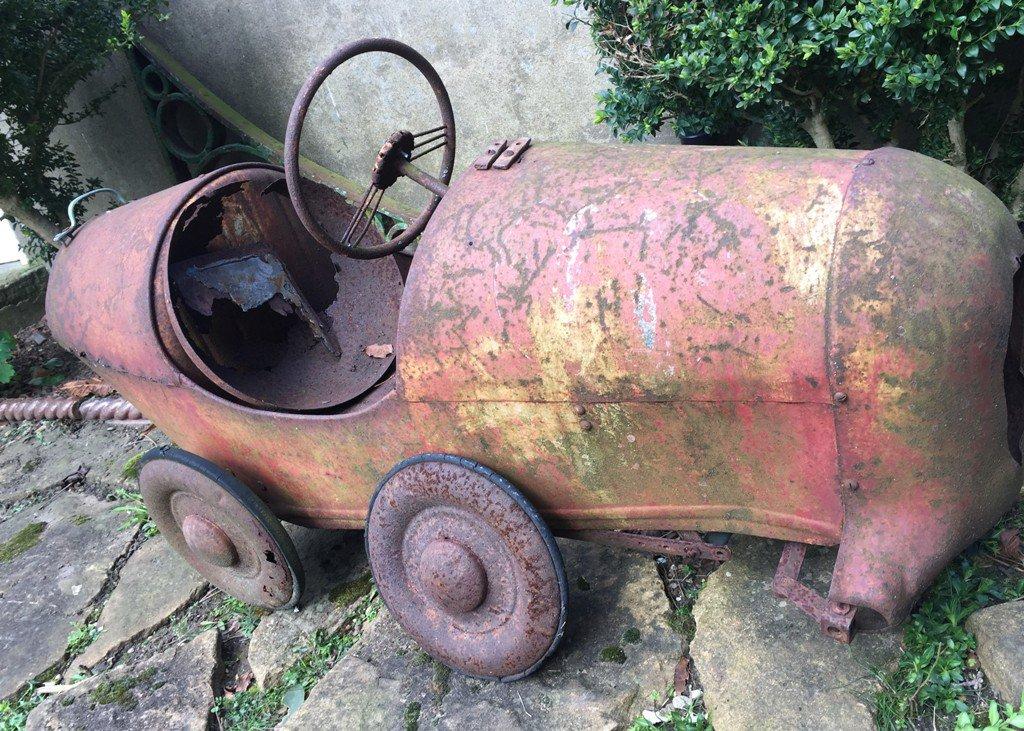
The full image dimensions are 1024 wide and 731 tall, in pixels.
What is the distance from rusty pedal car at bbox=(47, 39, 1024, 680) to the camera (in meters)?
1.56

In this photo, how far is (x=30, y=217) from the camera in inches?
176

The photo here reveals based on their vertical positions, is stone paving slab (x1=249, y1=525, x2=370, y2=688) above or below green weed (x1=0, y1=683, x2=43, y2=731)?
→ below

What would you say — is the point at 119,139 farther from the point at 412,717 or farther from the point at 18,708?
the point at 412,717

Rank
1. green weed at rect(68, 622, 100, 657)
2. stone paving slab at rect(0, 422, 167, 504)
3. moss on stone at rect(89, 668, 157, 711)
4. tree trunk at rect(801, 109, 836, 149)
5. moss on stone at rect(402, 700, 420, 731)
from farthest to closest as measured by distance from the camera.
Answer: stone paving slab at rect(0, 422, 167, 504), tree trunk at rect(801, 109, 836, 149), green weed at rect(68, 622, 100, 657), moss on stone at rect(89, 668, 157, 711), moss on stone at rect(402, 700, 420, 731)

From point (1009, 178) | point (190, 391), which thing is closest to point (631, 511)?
point (190, 391)

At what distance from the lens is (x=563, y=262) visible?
1.80 meters

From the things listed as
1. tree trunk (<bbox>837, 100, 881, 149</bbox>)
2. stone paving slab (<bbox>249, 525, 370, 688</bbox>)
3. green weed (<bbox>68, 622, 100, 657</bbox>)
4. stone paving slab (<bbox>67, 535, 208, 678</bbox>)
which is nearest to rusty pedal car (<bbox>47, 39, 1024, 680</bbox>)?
stone paving slab (<bbox>249, 525, 370, 688</bbox>)

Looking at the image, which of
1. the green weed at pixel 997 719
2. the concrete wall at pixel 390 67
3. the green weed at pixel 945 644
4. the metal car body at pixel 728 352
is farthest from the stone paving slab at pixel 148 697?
the concrete wall at pixel 390 67

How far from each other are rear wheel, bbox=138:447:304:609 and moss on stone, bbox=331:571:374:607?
154mm

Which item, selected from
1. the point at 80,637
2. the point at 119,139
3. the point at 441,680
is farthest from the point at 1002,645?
the point at 119,139

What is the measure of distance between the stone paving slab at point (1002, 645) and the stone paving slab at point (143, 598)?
8.01 feet

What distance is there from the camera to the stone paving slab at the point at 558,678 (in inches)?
81.5

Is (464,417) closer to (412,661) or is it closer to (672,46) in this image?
(412,661)

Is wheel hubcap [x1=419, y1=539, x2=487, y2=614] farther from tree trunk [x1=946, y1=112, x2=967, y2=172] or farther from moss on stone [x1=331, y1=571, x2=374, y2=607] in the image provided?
tree trunk [x1=946, y1=112, x2=967, y2=172]
